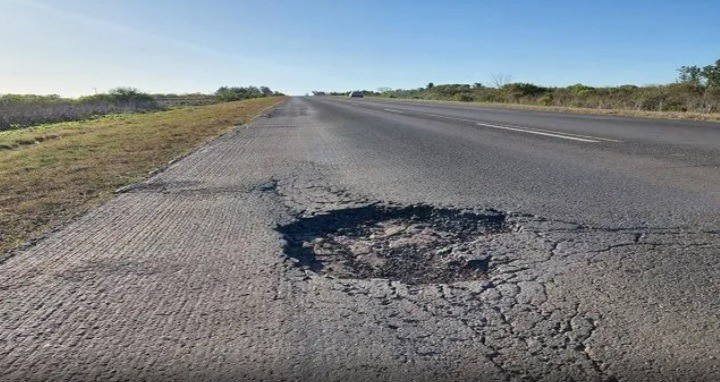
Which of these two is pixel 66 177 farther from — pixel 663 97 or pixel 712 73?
pixel 712 73

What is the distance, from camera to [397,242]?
404cm

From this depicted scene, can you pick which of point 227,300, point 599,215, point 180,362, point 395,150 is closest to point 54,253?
point 227,300

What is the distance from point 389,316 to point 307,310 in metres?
0.40

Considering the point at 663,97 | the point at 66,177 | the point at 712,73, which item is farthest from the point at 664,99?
the point at 66,177

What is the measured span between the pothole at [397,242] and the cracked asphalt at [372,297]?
0.08 meters

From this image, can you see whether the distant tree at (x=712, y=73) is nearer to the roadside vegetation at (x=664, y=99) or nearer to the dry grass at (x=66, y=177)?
the roadside vegetation at (x=664, y=99)

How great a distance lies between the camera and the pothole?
3385 millimetres

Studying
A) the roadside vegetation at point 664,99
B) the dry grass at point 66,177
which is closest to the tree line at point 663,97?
the roadside vegetation at point 664,99

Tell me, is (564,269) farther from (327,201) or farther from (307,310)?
(327,201)

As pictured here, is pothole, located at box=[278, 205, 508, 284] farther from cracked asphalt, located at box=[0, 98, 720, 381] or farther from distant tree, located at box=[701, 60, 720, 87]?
distant tree, located at box=[701, 60, 720, 87]

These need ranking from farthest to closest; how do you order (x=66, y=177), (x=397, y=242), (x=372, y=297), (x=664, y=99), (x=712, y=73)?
(x=712, y=73)
(x=664, y=99)
(x=66, y=177)
(x=397, y=242)
(x=372, y=297)

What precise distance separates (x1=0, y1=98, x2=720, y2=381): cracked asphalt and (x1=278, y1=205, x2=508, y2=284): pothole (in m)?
Result: 0.08

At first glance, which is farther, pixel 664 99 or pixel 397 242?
pixel 664 99

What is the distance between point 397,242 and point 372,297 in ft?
3.71
